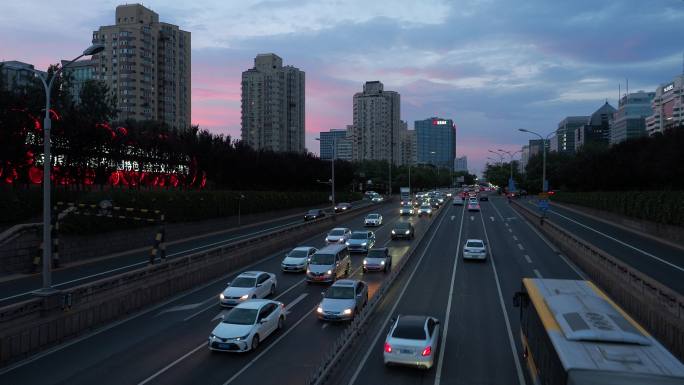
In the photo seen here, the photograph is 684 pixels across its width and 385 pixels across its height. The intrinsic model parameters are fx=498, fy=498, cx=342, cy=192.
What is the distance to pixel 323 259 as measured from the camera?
2816 cm

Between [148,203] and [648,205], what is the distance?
4526 centimetres

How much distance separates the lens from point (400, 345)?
1441 centimetres

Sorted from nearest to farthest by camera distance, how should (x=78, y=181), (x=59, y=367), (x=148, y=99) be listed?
1. (x=59, y=367)
2. (x=78, y=181)
3. (x=148, y=99)

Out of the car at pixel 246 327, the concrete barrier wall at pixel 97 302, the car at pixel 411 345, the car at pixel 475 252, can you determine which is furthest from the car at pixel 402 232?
the car at pixel 411 345

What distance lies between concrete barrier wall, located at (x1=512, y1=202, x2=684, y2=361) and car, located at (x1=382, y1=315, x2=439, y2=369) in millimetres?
8003

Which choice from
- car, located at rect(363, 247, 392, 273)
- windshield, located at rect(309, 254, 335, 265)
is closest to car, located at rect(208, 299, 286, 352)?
windshield, located at rect(309, 254, 335, 265)

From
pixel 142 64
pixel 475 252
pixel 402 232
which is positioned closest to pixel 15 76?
pixel 142 64

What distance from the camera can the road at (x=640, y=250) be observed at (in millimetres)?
27734

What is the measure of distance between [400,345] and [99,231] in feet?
99.1

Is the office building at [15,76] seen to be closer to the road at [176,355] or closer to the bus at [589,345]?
the road at [176,355]

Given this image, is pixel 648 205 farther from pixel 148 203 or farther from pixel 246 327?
pixel 148 203

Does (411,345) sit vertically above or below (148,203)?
below

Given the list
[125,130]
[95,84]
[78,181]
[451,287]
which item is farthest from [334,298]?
[95,84]

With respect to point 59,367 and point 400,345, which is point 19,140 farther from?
point 400,345
